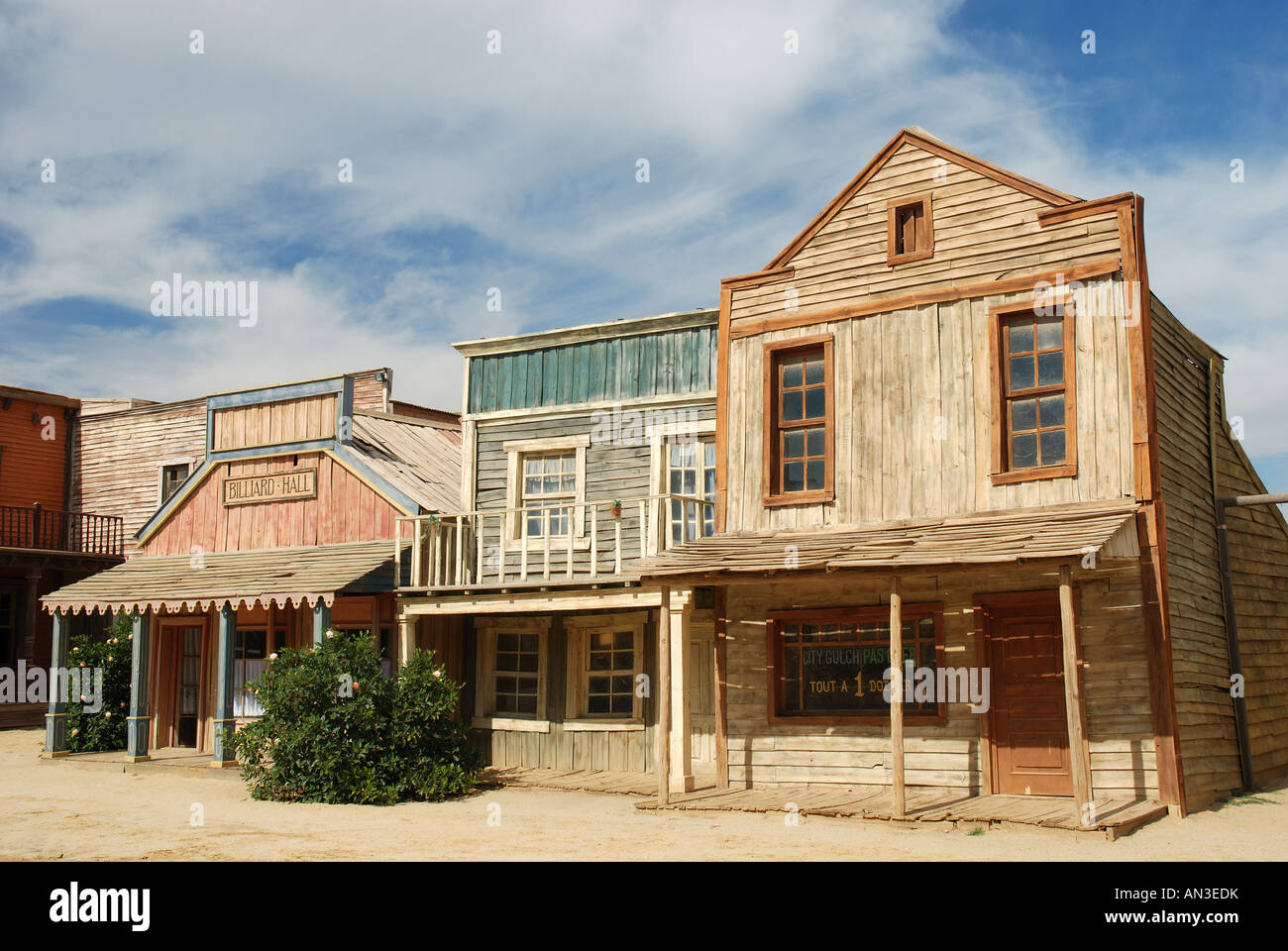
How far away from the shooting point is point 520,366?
19.2m

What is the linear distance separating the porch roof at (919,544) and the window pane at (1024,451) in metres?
0.62

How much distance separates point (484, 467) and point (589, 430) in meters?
1.96

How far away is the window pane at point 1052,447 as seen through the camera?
1342 cm

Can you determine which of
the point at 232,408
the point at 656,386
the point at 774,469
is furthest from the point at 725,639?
the point at 232,408

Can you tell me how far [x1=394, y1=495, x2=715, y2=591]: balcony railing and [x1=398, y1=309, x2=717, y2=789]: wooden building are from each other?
31mm

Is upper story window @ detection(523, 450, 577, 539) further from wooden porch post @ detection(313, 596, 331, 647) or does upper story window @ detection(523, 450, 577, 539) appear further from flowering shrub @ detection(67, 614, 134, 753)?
flowering shrub @ detection(67, 614, 134, 753)

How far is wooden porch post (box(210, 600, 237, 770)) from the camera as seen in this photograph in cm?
1803

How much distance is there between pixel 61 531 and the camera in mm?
28812

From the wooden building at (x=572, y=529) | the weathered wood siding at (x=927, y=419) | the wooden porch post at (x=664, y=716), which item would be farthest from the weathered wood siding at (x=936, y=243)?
the wooden porch post at (x=664, y=716)

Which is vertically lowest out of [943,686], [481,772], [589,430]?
[481,772]

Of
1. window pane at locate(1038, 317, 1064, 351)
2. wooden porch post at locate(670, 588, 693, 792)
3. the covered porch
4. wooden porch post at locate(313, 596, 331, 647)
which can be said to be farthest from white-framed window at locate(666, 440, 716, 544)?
window pane at locate(1038, 317, 1064, 351)

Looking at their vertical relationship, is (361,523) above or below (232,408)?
below

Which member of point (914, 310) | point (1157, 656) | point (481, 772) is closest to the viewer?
point (1157, 656)

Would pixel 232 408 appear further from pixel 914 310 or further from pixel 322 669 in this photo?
pixel 914 310
